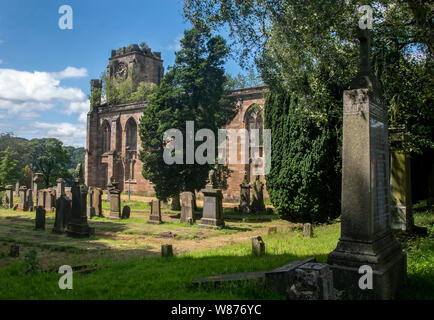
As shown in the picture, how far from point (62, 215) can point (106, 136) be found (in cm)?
2530

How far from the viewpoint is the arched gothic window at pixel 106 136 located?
3612 centimetres

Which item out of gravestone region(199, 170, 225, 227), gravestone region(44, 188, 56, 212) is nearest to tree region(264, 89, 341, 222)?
gravestone region(199, 170, 225, 227)

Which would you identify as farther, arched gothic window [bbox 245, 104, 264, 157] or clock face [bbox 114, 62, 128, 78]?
clock face [bbox 114, 62, 128, 78]

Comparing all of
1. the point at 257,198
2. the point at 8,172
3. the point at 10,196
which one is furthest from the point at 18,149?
the point at 257,198

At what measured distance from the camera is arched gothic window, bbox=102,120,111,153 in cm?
3612

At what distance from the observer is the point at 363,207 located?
170 inches

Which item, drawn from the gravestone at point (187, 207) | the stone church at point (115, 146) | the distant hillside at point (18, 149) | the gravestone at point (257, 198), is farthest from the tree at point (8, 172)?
the gravestone at point (257, 198)

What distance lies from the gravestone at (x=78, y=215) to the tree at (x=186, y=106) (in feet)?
19.4

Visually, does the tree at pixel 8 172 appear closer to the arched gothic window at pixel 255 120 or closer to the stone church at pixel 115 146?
the stone church at pixel 115 146

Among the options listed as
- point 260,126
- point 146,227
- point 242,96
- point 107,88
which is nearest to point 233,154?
point 260,126

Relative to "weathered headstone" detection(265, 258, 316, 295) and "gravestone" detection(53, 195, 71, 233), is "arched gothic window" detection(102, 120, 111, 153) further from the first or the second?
"weathered headstone" detection(265, 258, 316, 295)

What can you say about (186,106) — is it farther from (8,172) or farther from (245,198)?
(8,172)

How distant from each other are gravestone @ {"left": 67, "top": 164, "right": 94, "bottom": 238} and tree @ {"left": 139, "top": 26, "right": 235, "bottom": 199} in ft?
19.4
